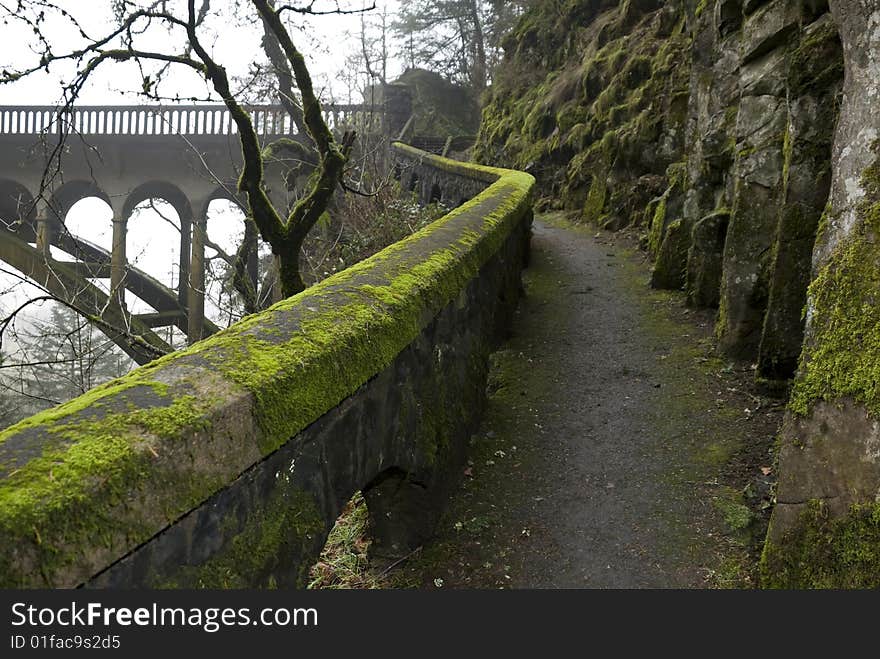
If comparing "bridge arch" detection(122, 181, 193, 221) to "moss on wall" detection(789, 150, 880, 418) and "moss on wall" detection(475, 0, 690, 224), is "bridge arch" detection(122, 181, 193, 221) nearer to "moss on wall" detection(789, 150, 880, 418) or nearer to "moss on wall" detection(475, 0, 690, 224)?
"moss on wall" detection(475, 0, 690, 224)

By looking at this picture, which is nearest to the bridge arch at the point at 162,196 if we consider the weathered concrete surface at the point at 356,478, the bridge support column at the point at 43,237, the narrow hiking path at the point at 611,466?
the bridge support column at the point at 43,237

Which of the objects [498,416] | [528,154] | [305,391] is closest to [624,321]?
[498,416]

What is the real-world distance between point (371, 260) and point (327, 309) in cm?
125

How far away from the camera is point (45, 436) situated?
5.68ft

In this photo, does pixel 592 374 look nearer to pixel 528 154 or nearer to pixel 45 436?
pixel 45 436

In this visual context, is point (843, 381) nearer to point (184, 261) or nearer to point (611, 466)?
point (611, 466)

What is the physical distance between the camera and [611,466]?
15.2 ft

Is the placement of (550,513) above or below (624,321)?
below

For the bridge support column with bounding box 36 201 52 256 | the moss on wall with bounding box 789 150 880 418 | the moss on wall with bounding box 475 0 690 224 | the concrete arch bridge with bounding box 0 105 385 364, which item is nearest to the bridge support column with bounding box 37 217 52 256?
the bridge support column with bounding box 36 201 52 256

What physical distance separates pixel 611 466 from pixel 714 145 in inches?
177

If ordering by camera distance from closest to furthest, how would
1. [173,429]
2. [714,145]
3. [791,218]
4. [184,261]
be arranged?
[173,429], [791,218], [714,145], [184,261]

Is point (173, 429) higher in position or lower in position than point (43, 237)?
higher

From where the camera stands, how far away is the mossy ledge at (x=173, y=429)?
4.97 feet

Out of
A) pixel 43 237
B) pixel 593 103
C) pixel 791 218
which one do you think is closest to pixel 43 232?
pixel 43 237
